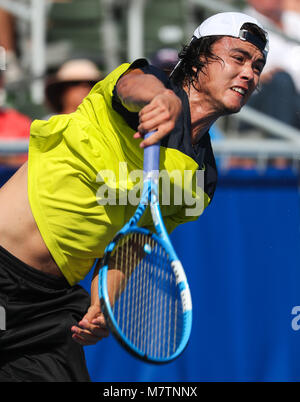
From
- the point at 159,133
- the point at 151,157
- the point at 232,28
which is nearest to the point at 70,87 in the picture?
the point at 232,28

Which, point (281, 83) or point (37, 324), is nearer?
point (37, 324)

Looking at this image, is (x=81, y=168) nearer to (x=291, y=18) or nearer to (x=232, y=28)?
(x=232, y=28)

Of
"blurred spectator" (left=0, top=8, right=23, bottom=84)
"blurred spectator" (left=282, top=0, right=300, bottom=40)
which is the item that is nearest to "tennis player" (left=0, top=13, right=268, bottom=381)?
"blurred spectator" (left=282, top=0, right=300, bottom=40)

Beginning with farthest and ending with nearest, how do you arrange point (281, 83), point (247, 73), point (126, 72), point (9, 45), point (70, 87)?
point (9, 45) < point (281, 83) < point (70, 87) < point (247, 73) < point (126, 72)

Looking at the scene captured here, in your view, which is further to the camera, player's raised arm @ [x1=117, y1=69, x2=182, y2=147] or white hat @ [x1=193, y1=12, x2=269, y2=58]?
white hat @ [x1=193, y1=12, x2=269, y2=58]

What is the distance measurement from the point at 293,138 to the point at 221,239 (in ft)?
2.98

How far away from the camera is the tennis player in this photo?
260cm

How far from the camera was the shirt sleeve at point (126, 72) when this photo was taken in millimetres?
2488

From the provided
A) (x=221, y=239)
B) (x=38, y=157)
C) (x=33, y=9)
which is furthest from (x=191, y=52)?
(x=33, y=9)

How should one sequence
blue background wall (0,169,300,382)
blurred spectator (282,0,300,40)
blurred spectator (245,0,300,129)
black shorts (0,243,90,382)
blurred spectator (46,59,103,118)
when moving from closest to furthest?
black shorts (0,243,90,382)
blue background wall (0,169,300,382)
blurred spectator (46,59,103,118)
blurred spectator (245,0,300,129)
blurred spectator (282,0,300,40)

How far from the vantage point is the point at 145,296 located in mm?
2904

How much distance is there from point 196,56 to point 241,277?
192 centimetres

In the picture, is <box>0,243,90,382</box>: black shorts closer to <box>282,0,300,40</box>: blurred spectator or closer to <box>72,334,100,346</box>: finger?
<box>72,334,100,346</box>: finger

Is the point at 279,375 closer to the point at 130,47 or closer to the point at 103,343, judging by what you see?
the point at 103,343
